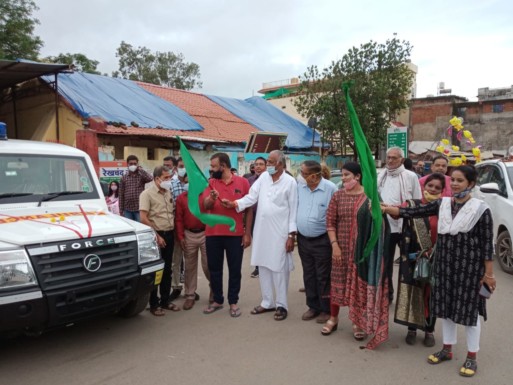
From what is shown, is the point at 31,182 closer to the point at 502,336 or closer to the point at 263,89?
the point at 502,336

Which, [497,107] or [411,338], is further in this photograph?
[497,107]

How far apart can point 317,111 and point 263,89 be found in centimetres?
3343

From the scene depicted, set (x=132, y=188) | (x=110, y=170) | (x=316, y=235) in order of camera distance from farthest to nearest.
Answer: (x=110, y=170) → (x=132, y=188) → (x=316, y=235)

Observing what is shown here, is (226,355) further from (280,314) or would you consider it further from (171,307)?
(171,307)

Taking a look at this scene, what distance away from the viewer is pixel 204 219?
4.36 metres

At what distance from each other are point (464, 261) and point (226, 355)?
210 cm

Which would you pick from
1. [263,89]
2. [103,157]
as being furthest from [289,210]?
[263,89]

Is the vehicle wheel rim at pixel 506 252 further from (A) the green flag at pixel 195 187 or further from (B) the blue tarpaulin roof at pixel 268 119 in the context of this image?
(B) the blue tarpaulin roof at pixel 268 119

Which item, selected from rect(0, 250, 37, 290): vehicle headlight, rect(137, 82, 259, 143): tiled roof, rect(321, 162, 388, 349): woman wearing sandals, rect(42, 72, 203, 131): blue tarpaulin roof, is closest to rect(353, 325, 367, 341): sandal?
rect(321, 162, 388, 349): woman wearing sandals

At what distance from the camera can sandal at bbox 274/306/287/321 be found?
14.6 feet

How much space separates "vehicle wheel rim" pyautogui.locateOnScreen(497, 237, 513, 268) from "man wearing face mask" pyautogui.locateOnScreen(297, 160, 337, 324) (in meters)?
3.67

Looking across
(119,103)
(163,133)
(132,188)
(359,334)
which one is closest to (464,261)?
(359,334)

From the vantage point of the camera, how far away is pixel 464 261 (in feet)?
10.5

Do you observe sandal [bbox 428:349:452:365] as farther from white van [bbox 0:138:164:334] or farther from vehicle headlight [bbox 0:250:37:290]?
vehicle headlight [bbox 0:250:37:290]
